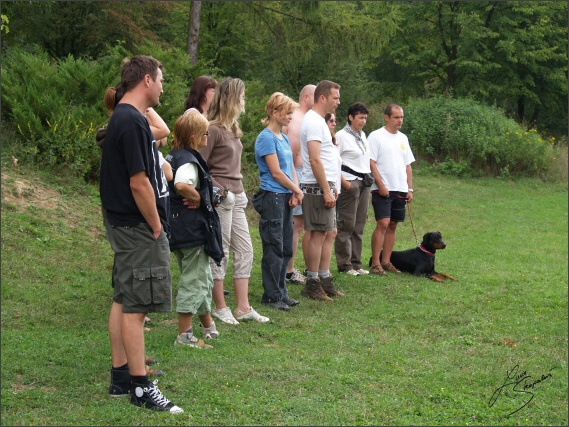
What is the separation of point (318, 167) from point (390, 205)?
92.3 inches

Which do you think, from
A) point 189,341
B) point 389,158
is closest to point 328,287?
point 389,158

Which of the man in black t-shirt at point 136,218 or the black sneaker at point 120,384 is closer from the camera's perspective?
the man in black t-shirt at point 136,218

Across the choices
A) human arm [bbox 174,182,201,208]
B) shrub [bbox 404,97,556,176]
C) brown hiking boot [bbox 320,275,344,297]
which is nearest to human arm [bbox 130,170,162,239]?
human arm [bbox 174,182,201,208]

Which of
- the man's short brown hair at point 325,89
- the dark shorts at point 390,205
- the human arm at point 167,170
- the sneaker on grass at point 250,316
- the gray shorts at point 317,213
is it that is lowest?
the sneaker on grass at point 250,316

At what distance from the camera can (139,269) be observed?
4.63m

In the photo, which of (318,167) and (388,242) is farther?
(388,242)

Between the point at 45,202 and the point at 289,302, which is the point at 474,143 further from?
the point at 289,302

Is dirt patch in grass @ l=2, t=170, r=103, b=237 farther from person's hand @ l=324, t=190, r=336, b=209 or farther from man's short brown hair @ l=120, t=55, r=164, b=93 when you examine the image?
man's short brown hair @ l=120, t=55, r=164, b=93

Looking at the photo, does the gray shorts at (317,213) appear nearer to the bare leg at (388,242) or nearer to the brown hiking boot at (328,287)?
the brown hiking boot at (328,287)

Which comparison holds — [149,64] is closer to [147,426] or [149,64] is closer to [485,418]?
[147,426]

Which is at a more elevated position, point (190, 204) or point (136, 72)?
point (136, 72)

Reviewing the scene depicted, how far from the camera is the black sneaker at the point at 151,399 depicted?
4629mm

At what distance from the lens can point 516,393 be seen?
17.1ft

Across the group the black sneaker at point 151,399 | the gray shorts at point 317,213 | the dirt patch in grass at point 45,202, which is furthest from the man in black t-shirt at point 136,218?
the dirt patch in grass at point 45,202
